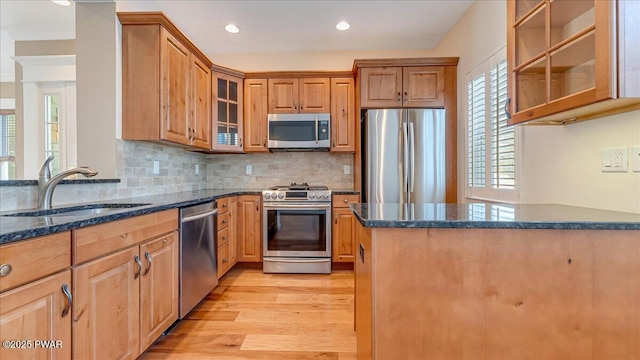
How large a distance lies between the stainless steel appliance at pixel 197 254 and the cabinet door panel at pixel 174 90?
69 centimetres

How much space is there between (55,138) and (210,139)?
1.51m

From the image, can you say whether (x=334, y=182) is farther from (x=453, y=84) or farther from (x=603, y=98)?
(x=603, y=98)

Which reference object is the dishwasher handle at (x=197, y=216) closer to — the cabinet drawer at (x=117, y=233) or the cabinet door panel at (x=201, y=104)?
the cabinet drawer at (x=117, y=233)

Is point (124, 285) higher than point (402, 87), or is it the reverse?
point (402, 87)

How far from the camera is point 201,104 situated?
3.09 meters

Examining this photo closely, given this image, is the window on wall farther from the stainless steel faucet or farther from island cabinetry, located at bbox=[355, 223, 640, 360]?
the stainless steel faucet

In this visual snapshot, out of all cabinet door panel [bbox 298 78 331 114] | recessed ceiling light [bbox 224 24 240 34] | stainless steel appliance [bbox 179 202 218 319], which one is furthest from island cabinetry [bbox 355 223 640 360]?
recessed ceiling light [bbox 224 24 240 34]

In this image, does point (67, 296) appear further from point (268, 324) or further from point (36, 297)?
point (268, 324)

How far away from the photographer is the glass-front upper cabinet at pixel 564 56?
1.06 metres

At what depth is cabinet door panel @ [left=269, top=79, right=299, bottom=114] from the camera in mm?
3648

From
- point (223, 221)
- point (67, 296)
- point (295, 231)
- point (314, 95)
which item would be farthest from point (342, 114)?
point (67, 296)

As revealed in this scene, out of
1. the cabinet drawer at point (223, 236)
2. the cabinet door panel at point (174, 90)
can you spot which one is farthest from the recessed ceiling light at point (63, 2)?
the cabinet drawer at point (223, 236)

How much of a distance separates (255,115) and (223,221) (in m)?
1.41

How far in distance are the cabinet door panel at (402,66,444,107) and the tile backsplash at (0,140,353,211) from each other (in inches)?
42.4
